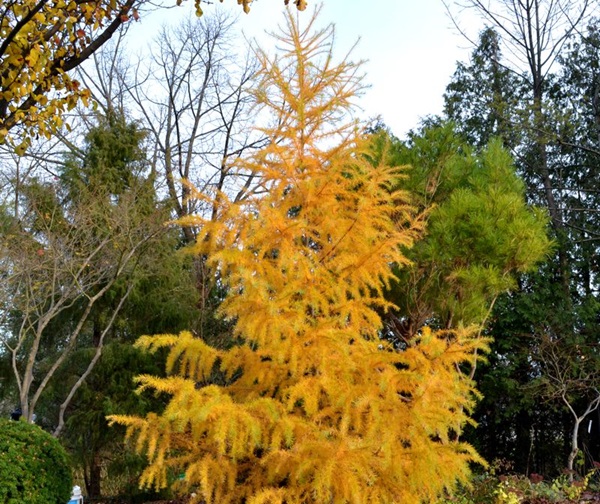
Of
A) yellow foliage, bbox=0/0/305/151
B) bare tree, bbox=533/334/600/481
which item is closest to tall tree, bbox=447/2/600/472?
bare tree, bbox=533/334/600/481

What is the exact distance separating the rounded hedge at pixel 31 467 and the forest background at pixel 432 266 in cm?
226

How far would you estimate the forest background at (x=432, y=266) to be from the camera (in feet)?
22.7

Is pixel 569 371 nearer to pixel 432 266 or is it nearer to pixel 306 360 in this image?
pixel 432 266

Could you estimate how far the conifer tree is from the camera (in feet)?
11.9

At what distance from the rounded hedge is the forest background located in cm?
226

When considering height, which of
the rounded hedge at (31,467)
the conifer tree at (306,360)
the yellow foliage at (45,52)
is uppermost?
the yellow foliage at (45,52)

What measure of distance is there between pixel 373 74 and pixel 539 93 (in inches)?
368

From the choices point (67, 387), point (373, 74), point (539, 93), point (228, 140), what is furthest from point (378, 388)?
point (228, 140)

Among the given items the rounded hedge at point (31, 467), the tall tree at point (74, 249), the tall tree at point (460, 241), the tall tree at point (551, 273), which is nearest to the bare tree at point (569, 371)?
the tall tree at point (551, 273)

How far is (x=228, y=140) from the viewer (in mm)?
16719

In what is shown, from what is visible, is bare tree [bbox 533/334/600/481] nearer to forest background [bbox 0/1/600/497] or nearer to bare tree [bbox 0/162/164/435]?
forest background [bbox 0/1/600/497]

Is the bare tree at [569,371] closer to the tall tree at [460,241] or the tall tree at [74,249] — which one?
the tall tree at [460,241]

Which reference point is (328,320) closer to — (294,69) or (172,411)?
(172,411)

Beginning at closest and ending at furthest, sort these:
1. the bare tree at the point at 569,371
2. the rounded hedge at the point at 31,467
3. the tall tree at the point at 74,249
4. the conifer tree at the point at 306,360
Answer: the conifer tree at the point at 306,360, the rounded hedge at the point at 31,467, the tall tree at the point at 74,249, the bare tree at the point at 569,371
